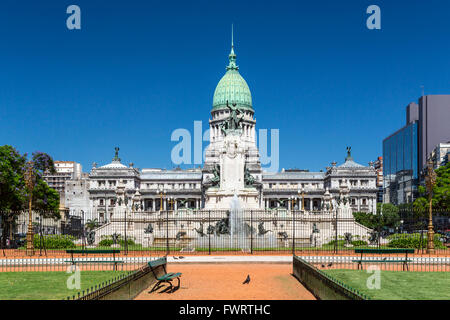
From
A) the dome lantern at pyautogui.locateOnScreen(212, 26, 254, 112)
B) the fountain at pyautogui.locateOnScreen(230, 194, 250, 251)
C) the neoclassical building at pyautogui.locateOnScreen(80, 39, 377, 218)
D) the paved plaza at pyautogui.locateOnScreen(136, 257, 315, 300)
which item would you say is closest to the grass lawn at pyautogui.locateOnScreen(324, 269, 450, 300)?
the paved plaza at pyautogui.locateOnScreen(136, 257, 315, 300)

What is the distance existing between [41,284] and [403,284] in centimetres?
1381

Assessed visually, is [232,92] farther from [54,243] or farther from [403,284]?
[403,284]

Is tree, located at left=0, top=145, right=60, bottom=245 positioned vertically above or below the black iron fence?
above

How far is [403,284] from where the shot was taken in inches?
731

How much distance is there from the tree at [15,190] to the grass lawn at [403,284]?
103 ft

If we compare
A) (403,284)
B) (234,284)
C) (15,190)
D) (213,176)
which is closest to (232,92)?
(213,176)

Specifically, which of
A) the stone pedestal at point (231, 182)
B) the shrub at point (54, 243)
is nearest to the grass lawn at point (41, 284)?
the shrub at point (54, 243)

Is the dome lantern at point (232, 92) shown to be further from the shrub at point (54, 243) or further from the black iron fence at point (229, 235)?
the shrub at point (54, 243)

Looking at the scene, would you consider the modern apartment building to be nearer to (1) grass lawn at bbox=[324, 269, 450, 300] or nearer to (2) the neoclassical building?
(2) the neoclassical building

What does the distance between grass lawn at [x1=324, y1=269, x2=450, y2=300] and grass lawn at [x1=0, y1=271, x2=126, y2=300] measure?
986cm

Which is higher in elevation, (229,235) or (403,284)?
(403,284)

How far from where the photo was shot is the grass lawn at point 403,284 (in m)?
15.7

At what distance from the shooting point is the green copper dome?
137 m
